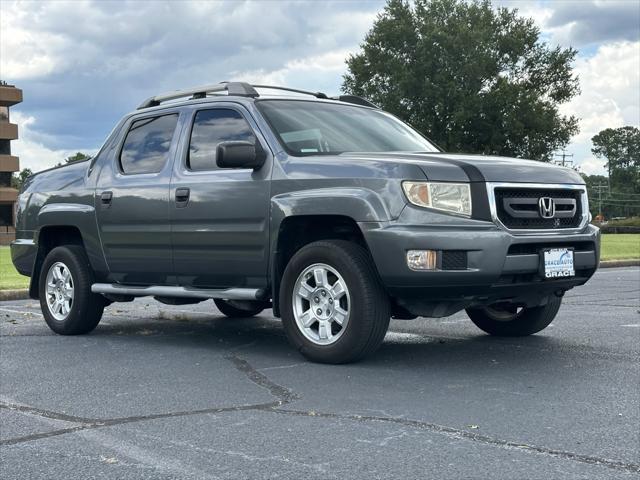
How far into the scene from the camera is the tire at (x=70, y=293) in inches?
314

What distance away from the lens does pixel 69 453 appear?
13.1ft

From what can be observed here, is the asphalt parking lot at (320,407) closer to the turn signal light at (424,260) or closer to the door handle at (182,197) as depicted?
the turn signal light at (424,260)

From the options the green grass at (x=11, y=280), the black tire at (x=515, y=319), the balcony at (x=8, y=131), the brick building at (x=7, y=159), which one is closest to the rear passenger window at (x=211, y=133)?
the black tire at (x=515, y=319)

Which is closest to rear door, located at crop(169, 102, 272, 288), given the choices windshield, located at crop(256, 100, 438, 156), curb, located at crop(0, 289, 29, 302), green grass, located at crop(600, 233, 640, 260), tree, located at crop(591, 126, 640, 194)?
windshield, located at crop(256, 100, 438, 156)

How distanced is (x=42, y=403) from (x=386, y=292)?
230 cm

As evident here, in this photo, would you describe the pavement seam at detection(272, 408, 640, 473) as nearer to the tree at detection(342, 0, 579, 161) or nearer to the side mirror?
the side mirror

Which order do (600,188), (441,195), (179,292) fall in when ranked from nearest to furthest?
(441,195)
(179,292)
(600,188)

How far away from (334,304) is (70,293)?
317cm

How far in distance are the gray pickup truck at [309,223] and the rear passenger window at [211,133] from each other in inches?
0.5

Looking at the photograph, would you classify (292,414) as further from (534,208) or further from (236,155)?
(534,208)

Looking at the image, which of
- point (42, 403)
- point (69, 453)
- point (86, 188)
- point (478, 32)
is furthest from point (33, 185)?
point (478, 32)

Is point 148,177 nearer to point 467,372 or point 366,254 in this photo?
point 366,254

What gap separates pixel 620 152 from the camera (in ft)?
450

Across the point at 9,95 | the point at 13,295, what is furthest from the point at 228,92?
the point at 9,95
